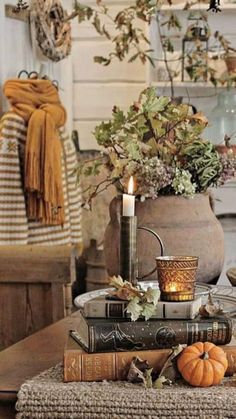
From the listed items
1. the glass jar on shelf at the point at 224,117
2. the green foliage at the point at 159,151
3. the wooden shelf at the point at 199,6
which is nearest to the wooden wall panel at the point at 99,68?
the wooden shelf at the point at 199,6

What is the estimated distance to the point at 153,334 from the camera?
5.32 feet

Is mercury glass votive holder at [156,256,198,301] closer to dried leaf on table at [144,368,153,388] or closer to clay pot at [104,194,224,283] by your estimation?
dried leaf on table at [144,368,153,388]

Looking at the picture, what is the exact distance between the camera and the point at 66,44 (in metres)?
3.99

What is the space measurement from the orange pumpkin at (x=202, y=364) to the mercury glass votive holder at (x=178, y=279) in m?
0.13

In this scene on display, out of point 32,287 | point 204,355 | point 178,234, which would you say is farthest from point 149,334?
point 32,287

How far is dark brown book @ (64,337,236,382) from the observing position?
1590mm

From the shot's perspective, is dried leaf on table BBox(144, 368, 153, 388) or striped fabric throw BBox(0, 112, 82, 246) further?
striped fabric throw BBox(0, 112, 82, 246)

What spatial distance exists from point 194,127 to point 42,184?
1.25 m

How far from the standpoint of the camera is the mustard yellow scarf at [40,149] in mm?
3412

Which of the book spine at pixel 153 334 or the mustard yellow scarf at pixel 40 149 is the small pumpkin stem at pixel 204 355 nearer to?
the book spine at pixel 153 334

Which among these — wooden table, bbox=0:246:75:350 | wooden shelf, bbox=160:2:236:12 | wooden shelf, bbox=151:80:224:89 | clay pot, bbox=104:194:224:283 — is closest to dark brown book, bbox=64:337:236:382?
clay pot, bbox=104:194:224:283

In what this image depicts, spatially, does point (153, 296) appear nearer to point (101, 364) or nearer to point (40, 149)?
point (101, 364)

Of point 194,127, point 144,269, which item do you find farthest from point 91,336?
point 194,127

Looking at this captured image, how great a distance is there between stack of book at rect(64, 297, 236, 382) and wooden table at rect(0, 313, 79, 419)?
0.32 feet
